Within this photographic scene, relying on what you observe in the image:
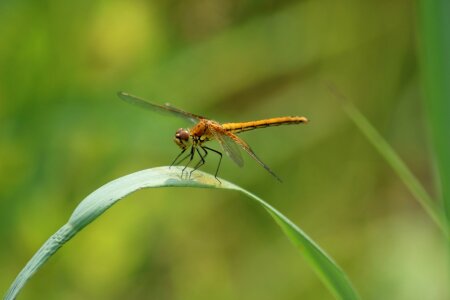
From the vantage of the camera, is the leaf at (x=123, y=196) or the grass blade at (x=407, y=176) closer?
the leaf at (x=123, y=196)

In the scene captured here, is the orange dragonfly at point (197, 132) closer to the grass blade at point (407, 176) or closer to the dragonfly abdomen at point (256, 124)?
the dragonfly abdomen at point (256, 124)

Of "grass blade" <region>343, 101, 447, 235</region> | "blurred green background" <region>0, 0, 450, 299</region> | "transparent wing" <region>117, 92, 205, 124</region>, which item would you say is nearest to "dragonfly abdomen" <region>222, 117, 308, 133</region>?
"transparent wing" <region>117, 92, 205, 124</region>

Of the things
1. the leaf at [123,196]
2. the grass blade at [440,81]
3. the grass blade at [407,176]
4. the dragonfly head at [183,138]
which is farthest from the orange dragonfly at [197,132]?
the grass blade at [440,81]

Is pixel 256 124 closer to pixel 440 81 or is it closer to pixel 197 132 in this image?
pixel 197 132

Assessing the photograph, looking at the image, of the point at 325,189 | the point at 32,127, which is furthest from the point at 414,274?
the point at 32,127

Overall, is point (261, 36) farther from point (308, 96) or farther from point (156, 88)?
point (156, 88)

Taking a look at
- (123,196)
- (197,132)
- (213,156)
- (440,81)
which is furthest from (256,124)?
(123,196)
